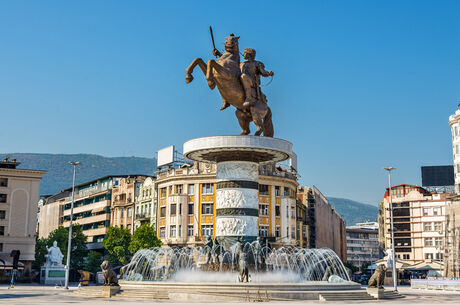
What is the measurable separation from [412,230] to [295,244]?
38.5 metres

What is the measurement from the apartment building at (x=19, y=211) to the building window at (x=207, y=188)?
62.7ft

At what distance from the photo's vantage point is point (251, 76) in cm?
2972

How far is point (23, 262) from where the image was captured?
63438 millimetres

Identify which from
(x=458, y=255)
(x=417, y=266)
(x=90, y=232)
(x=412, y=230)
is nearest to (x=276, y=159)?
(x=458, y=255)

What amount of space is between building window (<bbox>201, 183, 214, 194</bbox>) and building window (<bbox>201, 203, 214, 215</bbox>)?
54.8 inches

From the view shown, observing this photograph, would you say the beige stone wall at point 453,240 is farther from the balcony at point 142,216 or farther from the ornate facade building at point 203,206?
the balcony at point 142,216

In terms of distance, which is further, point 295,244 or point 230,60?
point 295,244

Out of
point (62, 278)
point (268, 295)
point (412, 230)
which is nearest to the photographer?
point (268, 295)

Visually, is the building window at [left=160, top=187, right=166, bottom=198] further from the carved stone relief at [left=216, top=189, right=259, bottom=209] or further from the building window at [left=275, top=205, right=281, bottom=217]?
the carved stone relief at [left=216, top=189, right=259, bottom=209]

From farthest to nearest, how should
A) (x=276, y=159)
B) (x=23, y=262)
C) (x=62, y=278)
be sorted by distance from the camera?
(x=23, y=262) < (x=62, y=278) < (x=276, y=159)

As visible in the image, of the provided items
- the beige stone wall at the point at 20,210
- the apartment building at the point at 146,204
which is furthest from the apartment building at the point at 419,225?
the beige stone wall at the point at 20,210

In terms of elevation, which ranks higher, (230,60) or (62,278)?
(230,60)

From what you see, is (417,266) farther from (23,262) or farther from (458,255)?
(23,262)

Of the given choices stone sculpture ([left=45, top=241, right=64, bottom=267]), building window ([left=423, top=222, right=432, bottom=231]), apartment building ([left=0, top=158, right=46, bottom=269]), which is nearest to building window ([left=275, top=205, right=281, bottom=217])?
stone sculpture ([left=45, top=241, right=64, bottom=267])
